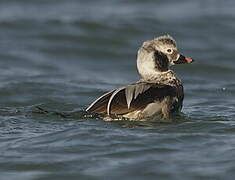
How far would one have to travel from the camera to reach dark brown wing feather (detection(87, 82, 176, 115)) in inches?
340

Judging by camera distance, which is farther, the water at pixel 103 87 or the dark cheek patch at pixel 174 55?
the dark cheek patch at pixel 174 55

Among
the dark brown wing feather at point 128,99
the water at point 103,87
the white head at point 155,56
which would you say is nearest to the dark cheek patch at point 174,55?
the white head at point 155,56

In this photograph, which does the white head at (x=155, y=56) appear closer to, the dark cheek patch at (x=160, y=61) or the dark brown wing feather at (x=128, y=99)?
the dark cheek patch at (x=160, y=61)

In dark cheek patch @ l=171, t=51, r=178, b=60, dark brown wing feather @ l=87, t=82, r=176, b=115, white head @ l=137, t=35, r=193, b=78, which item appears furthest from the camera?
dark cheek patch @ l=171, t=51, r=178, b=60

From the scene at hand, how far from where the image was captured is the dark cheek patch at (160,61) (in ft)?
32.1

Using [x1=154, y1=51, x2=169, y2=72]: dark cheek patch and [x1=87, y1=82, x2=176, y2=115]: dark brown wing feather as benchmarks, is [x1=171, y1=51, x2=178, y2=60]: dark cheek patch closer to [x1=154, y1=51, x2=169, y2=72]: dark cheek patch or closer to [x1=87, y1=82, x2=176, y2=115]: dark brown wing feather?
[x1=154, y1=51, x2=169, y2=72]: dark cheek patch

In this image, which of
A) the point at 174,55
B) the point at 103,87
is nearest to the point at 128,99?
the point at 174,55

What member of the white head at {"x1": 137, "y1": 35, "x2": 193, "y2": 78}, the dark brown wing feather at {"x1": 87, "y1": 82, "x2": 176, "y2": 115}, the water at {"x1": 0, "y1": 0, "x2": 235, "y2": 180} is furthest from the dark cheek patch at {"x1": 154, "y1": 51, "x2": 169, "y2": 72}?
the dark brown wing feather at {"x1": 87, "y1": 82, "x2": 176, "y2": 115}

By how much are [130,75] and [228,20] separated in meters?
3.75

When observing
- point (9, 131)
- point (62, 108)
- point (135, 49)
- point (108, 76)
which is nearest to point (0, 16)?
point (135, 49)

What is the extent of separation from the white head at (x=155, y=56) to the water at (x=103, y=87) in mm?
644

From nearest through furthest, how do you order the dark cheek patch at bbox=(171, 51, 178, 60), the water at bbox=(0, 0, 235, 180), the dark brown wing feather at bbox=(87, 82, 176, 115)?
the water at bbox=(0, 0, 235, 180) < the dark brown wing feather at bbox=(87, 82, 176, 115) < the dark cheek patch at bbox=(171, 51, 178, 60)

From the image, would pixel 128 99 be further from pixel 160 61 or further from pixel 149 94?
pixel 160 61

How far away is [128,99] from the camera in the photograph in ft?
28.4
